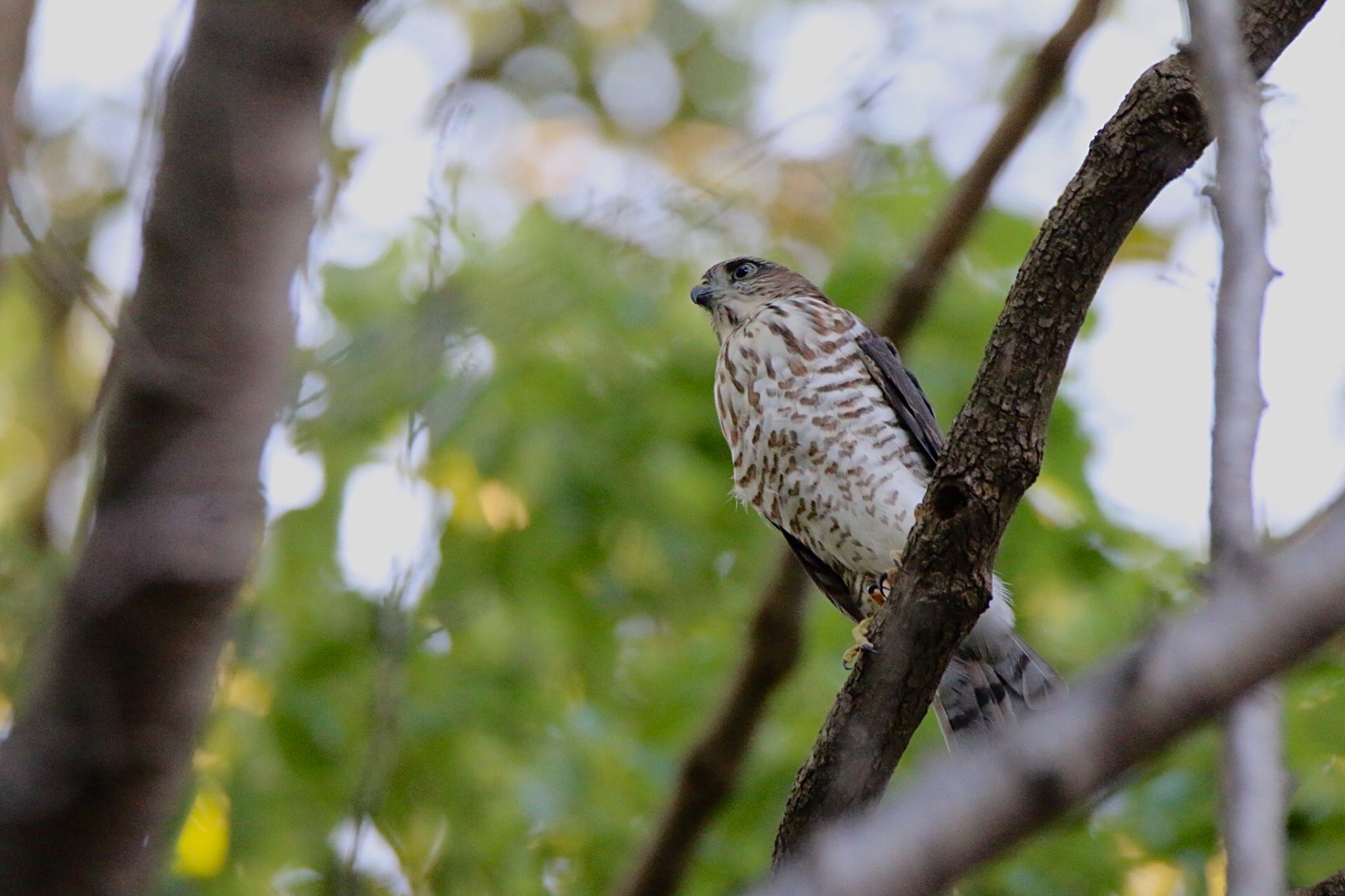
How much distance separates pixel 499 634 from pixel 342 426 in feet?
3.16

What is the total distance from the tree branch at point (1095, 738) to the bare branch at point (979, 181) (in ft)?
11.4

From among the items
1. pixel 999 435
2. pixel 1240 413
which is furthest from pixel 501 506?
pixel 1240 413

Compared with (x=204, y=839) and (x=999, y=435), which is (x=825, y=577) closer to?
(x=999, y=435)

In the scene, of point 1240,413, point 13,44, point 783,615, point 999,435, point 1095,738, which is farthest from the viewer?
point 783,615

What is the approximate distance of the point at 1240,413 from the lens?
3.94ft

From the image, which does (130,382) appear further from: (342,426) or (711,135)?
(711,135)

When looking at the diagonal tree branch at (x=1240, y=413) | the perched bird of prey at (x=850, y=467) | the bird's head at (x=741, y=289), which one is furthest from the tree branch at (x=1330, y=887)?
the bird's head at (x=741, y=289)

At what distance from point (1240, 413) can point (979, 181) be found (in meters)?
3.31

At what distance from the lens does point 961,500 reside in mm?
2760

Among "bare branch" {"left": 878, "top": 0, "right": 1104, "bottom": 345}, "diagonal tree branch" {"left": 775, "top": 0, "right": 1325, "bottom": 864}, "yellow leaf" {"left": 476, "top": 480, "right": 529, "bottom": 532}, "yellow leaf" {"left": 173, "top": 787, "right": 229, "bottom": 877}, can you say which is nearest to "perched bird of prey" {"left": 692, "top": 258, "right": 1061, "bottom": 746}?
"bare branch" {"left": 878, "top": 0, "right": 1104, "bottom": 345}

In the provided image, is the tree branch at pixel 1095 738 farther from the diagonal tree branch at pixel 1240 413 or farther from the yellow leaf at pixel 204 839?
the yellow leaf at pixel 204 839

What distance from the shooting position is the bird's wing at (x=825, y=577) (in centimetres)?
435

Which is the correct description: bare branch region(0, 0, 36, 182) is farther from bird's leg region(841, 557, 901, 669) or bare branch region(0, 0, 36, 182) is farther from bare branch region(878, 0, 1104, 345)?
bare branch region(878, 0, 1104, 345)

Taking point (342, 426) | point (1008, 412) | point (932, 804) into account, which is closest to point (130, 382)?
point (932, 804)
